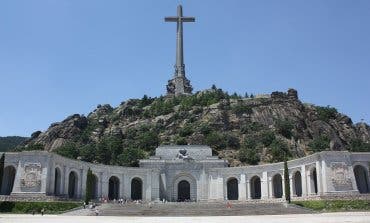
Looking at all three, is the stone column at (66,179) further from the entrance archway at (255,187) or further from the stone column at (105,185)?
the entrance archway at (255,187)

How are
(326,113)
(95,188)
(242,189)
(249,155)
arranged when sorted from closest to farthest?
(95,188)
(242,189)
(249,155)
(326,113)

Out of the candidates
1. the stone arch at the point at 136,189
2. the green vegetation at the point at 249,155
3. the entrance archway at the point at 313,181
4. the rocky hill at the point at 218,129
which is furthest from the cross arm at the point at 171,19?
the entrance archway at the point at 313,181

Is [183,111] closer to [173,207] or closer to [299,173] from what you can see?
[299,173]

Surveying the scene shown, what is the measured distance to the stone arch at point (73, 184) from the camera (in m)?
60.3

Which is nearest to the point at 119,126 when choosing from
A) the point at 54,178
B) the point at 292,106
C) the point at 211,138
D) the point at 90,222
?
the point at 211,138

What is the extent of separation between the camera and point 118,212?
47.5 metres

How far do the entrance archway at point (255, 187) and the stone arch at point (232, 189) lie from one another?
299cm

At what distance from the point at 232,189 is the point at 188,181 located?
293 inches

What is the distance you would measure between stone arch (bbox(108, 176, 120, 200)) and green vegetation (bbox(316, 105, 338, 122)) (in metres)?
65.2

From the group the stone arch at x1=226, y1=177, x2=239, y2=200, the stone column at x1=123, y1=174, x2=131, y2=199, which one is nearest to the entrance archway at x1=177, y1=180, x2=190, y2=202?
the stone arch at x1=226, y1=177, x2=239, y2=200

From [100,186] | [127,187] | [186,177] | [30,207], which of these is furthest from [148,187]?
[30,207]

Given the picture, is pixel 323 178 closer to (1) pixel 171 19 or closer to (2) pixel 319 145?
(2) pixel 319 145

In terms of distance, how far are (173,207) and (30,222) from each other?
21.2 meters

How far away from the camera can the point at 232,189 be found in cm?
7200
